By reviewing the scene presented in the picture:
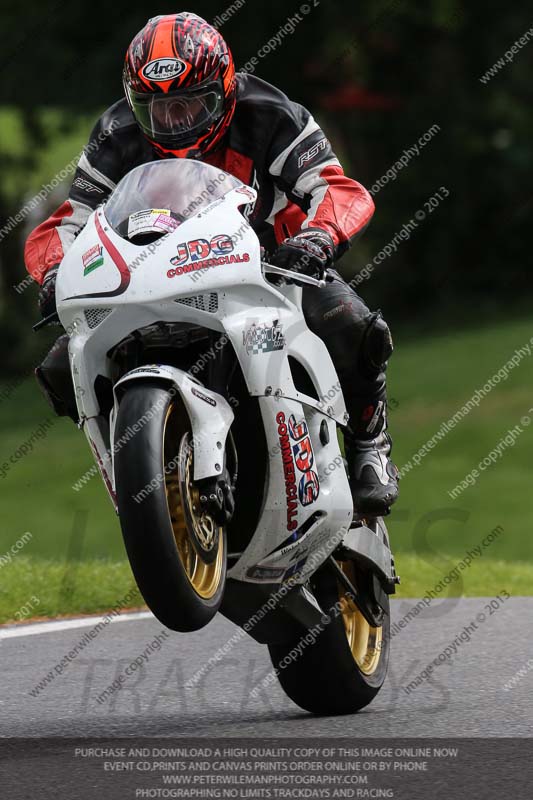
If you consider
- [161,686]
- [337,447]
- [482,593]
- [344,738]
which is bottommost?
[482,593]

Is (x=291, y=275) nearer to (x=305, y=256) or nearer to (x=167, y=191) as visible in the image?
(x=305, y=256)

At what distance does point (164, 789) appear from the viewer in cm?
440

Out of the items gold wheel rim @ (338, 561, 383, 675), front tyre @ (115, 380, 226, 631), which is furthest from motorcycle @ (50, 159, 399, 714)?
gold wheel rim @ (338, 561, 383, 675)

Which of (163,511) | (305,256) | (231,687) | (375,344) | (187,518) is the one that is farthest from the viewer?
(231,687)

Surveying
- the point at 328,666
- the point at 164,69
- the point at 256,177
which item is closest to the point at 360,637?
the point at 328,666

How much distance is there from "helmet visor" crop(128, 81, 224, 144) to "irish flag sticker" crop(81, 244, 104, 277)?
1.87 feet

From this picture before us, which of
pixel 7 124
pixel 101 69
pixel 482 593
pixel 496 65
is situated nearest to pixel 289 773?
pixel 482 593

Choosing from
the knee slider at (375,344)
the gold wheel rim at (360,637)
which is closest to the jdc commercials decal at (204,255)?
the knee slider at (375,344)

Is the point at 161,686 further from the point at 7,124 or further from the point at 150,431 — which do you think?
the point at 7,124

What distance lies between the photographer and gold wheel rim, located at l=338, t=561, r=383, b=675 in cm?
598

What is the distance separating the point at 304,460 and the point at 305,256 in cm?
65

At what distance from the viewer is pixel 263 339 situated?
4.90m

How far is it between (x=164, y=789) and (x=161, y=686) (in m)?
1.81

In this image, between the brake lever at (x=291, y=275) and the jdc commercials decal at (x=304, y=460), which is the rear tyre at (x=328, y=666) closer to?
the jdc commercials decal at (x=304, y=460)
